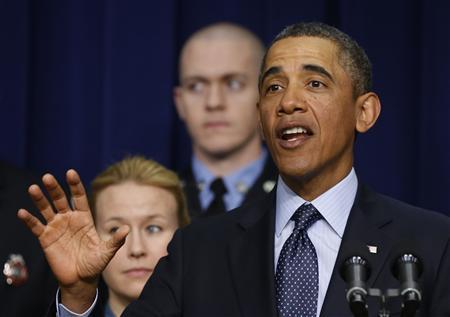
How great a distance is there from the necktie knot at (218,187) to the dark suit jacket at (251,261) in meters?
1.05

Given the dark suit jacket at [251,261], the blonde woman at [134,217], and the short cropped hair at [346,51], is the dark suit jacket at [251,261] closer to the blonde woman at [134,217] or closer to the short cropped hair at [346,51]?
the short cropped hair at [346,51]

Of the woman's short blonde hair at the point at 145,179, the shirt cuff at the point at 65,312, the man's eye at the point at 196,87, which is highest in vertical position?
the man's eye at the point at 196,87

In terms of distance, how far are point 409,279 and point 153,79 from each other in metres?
1.89

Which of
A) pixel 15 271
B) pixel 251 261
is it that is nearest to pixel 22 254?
pixel 15 271

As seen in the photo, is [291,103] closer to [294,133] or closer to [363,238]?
[294,133]

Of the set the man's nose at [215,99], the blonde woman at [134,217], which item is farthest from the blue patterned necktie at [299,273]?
the man's nose at [215,99]

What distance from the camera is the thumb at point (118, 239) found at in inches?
65.7

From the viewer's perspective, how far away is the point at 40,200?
1.68m

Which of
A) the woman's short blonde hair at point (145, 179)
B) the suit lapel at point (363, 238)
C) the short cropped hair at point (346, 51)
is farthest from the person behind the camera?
the woman's short blonde hair at point (145, 179)

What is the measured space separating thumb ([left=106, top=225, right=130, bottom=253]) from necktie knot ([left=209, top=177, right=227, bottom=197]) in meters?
1.15

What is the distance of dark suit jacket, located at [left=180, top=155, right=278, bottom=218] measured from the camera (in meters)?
2.81

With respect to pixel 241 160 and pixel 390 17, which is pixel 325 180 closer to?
pixel 241 160

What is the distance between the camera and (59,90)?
319 centimetres

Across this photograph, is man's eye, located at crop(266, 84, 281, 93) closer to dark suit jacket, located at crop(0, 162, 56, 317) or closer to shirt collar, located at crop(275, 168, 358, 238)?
shirt collar, located at crop(275, 168, 358, 238)
